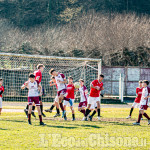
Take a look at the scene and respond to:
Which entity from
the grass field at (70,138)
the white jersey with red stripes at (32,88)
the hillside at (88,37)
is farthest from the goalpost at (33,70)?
the grass field at (70,138)

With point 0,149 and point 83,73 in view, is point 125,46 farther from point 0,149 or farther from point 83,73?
point 0,149

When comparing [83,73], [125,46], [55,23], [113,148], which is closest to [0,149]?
[113,148]

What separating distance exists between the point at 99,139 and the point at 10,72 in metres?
18.0

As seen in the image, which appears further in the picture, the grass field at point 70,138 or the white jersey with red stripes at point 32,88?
the white jersey with red stripes at point 32,88

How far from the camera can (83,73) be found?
24500 mm

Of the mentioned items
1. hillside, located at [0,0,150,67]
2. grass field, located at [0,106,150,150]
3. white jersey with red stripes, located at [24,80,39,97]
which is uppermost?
hillside, located at [0,0,150,67]

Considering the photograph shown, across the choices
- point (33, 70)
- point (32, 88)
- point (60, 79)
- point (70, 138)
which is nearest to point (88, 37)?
point (33, 70)

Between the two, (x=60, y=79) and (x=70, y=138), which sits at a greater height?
(x=60, y=79)

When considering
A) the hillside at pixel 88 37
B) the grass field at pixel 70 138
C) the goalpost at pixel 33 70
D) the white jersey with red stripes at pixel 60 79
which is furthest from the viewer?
the hillside at pixel 88 37

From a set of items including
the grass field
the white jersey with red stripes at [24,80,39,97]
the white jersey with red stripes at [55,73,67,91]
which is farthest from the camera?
the white jersey with red stripes at [55,73,67,91]

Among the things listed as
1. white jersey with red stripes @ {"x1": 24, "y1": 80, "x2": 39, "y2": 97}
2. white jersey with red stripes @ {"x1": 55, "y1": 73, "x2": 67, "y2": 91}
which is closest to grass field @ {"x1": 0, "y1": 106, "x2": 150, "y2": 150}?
white jersey with red stripes @ {"x1": 24, "y1": 80, "x2": 39, "y2": 97}

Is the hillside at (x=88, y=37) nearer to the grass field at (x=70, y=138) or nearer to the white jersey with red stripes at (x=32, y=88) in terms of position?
the white jersey with red stripes at (x=32, y=88)

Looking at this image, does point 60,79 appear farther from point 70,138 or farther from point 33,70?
point 33,70

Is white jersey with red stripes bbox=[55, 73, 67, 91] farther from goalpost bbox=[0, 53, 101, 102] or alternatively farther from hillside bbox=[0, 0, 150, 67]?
hillside bbox=[0, 0, 150, 67]
